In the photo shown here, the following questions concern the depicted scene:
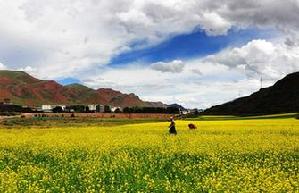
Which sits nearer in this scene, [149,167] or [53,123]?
[149,167]

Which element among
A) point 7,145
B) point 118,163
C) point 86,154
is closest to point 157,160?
point 118,163

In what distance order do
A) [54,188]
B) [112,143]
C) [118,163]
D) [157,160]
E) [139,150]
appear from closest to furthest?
[54,188], [118,163], [157,160], [139,150], [112,143]

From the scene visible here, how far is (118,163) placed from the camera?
71.0 ft

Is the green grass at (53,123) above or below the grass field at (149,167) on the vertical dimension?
above

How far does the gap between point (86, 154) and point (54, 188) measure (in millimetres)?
10787

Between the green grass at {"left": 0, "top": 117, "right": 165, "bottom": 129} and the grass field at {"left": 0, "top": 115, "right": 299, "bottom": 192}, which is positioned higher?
the green grass at {"left": 0, "top": 117, "right": 165, "bottom": 129}

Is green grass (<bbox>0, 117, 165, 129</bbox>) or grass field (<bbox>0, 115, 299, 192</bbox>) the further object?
green grass (<bbox>0, 117, 165, 129</bbox>)

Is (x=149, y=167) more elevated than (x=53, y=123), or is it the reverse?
(x=53, y=123)

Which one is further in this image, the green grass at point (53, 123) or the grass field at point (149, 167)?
the green grass at point (53, 123)

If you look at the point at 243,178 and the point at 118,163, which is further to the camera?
the point at 118,163

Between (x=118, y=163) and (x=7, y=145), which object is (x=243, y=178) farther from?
(x=7, y=145)

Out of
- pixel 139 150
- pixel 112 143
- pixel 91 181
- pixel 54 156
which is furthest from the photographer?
pixel 112 143

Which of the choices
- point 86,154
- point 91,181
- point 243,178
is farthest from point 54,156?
point 243,178

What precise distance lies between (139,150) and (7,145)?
890 cm
